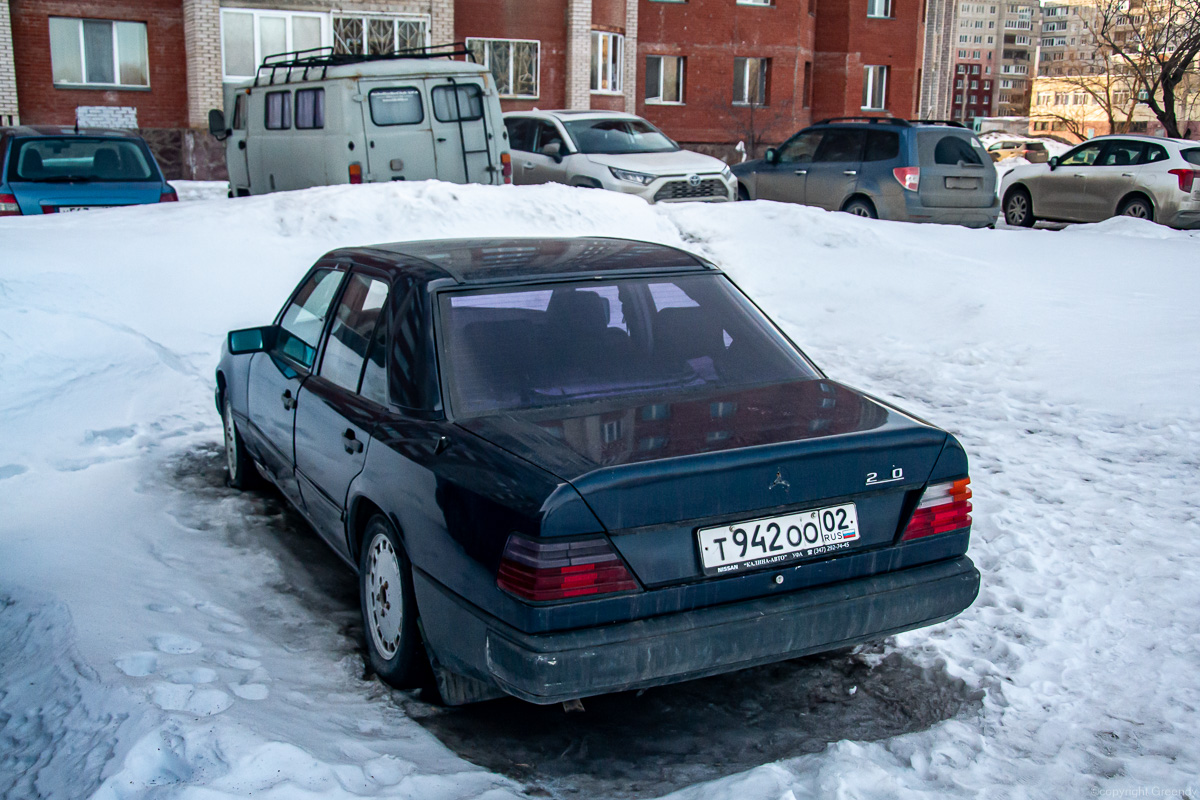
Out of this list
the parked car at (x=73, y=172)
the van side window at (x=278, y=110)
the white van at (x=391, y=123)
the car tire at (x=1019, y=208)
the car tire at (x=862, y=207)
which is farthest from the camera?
the car tire at (x=1019, y=208)

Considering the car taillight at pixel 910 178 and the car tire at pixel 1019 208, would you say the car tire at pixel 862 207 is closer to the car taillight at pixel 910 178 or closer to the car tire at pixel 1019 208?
the car taillight at pixel 910 178

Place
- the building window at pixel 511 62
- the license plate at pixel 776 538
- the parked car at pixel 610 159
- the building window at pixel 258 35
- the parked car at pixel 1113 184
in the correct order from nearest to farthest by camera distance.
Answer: the license plate at pixel 776 538, the parked car at pixel 610 159, the parked car at pixel 1113 184, the building window at pixel 258 35, the building window at pixel 511 62

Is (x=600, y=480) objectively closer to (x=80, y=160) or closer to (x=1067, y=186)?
(x=80, y=160)

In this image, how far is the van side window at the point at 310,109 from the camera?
13664 millimetres

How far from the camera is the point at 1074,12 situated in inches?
7175

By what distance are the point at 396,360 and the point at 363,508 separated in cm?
52

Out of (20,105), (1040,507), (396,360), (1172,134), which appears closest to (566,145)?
(1040,507)

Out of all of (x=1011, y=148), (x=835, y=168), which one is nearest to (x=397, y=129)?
(x=835, y=168)

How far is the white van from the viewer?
13.5 metres

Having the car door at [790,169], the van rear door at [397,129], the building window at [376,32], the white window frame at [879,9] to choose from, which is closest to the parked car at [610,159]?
the car door at [790,169]

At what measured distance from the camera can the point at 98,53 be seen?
25406 mm

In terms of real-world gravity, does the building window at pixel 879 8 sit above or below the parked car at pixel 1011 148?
above

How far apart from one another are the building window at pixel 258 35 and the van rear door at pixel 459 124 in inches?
528

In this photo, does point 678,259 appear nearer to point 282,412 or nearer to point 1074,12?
point 282,412
